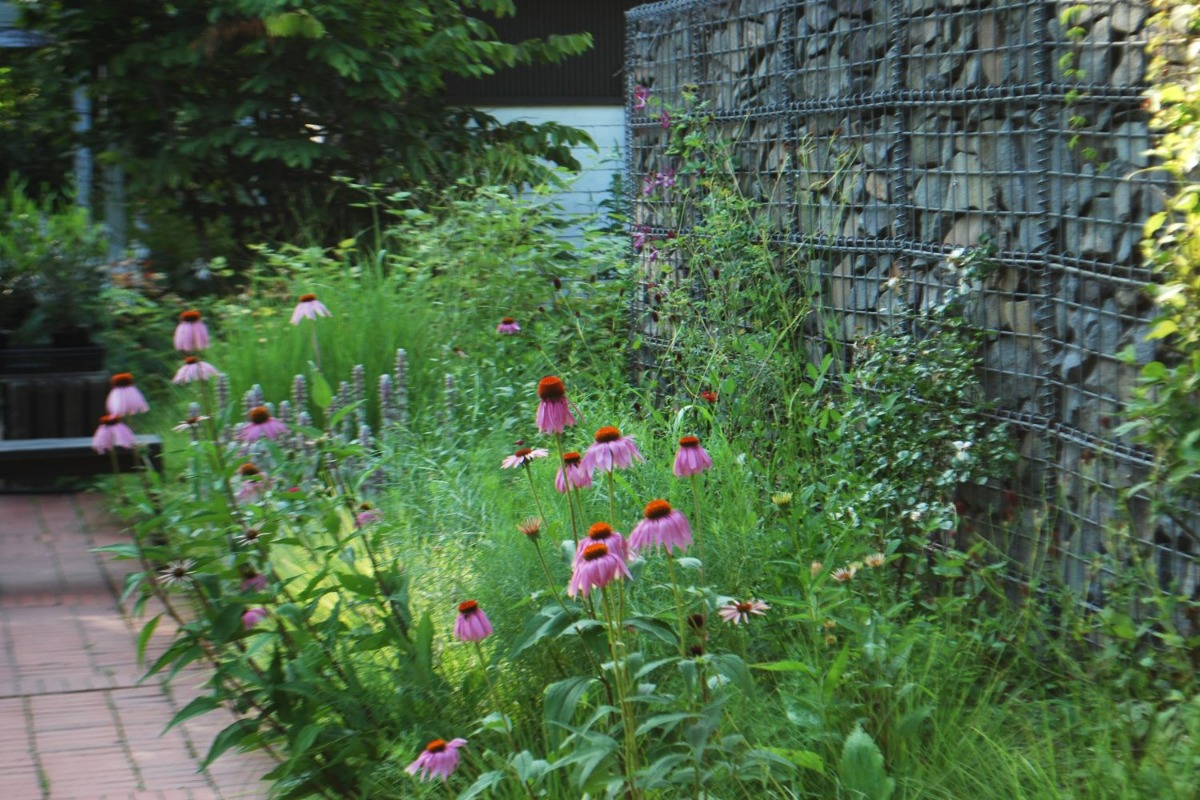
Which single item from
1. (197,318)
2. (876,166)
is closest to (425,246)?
(876,166)

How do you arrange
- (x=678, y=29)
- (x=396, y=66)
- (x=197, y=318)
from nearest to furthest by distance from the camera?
(x=197, y=318) → (x=678, y=29) → (x=396, y=66)

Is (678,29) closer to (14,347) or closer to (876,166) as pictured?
(876,166)

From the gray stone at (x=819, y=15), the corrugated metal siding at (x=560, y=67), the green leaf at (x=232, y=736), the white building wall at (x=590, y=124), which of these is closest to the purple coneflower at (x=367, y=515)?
the green leaf at (x=232, y=736)

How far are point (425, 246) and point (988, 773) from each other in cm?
503

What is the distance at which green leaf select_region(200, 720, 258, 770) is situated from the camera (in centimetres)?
294

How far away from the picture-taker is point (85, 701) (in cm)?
421

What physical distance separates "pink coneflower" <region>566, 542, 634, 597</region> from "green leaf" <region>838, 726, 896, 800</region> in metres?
0.71

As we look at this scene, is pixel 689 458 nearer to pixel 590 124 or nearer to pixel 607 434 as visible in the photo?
pixel 607 434

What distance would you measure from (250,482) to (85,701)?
1194 millimetres

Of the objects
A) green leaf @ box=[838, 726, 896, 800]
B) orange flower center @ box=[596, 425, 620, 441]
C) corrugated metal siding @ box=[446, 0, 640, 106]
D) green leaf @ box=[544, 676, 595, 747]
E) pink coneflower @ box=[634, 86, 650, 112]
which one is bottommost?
green leaf @ box=[838, 726, 896, 800]

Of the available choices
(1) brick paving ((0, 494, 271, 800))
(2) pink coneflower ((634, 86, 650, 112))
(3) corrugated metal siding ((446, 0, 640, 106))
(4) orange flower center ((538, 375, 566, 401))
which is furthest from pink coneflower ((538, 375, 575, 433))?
(3) corrugated metal siding ((446, 0, 640, 106))

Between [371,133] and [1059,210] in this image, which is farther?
[371,133]

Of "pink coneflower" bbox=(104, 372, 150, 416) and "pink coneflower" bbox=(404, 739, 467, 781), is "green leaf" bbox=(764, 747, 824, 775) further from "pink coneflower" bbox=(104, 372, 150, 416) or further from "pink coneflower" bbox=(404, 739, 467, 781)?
"pink coneflower" bbox=(104, 372, 150, 416)

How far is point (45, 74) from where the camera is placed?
33.5ft
